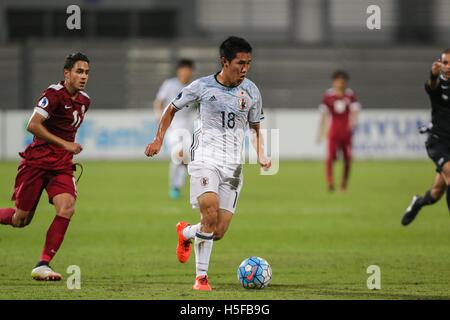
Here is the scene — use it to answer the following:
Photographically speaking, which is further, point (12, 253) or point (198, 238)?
point (12, 253)

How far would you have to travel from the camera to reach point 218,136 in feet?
32.2

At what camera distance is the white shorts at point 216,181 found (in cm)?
960

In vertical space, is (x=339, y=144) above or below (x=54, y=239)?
below

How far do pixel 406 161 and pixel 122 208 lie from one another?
46.8ft

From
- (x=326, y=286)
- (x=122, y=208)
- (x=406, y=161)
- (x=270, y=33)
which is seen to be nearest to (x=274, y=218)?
(x=122, y=208)

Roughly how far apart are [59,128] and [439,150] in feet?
16.3

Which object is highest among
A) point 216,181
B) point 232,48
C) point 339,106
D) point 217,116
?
point 232,48

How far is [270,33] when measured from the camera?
3738cm

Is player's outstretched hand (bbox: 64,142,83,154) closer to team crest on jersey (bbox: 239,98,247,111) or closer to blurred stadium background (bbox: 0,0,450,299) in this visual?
blurred stadium background (bbox: 0,0,450,299)

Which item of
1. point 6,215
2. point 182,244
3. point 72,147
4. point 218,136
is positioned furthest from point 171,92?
point 218,136

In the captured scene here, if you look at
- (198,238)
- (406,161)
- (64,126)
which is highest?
(64,126)

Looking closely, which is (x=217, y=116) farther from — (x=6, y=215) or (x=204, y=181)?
(x=6, y=215)

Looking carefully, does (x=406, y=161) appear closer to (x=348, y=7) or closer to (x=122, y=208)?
(x=348, y=7)
